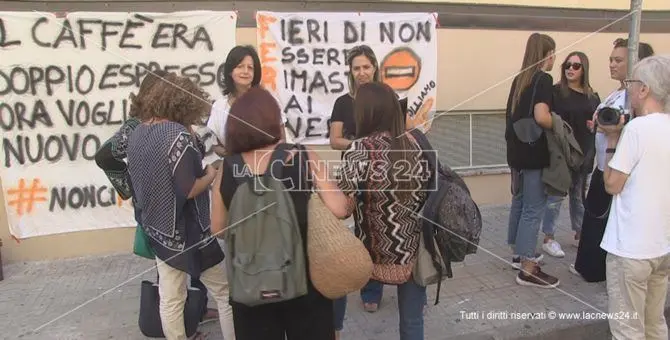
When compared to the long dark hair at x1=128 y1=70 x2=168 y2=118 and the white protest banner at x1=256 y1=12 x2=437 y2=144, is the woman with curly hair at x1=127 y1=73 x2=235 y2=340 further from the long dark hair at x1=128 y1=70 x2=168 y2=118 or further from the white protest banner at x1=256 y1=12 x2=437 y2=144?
the white protest banner at x1=256 y1=12 x2=437 y2=144

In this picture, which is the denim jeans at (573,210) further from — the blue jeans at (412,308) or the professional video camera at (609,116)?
the blue jeans at (412,308)

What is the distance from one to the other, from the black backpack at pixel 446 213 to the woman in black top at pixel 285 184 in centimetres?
53

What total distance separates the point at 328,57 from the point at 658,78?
10.7 ft

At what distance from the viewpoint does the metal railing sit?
590cm

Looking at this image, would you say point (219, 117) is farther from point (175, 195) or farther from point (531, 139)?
point (531, 139)

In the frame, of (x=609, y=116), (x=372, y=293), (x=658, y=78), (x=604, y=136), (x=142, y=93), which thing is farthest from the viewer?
(x=604, y=136)

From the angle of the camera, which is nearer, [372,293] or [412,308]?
[412,308]

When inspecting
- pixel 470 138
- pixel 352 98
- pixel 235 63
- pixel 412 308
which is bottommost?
pixel 412 308

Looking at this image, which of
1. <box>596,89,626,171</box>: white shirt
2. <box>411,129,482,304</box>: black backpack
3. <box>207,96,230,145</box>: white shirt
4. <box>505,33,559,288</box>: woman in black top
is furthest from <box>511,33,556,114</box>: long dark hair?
<box>207,96,230,145</box>: white shirt

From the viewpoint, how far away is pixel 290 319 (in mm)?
2223

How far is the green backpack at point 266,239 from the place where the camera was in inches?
80.4

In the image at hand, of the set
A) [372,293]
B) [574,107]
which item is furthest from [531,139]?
[372,293]

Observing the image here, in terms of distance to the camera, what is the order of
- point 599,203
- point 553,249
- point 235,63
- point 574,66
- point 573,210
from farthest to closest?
point 573,210 < point 553,249 < point 574,66 < point 599,203 < point 235,63

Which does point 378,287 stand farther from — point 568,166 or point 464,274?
point 568,166
